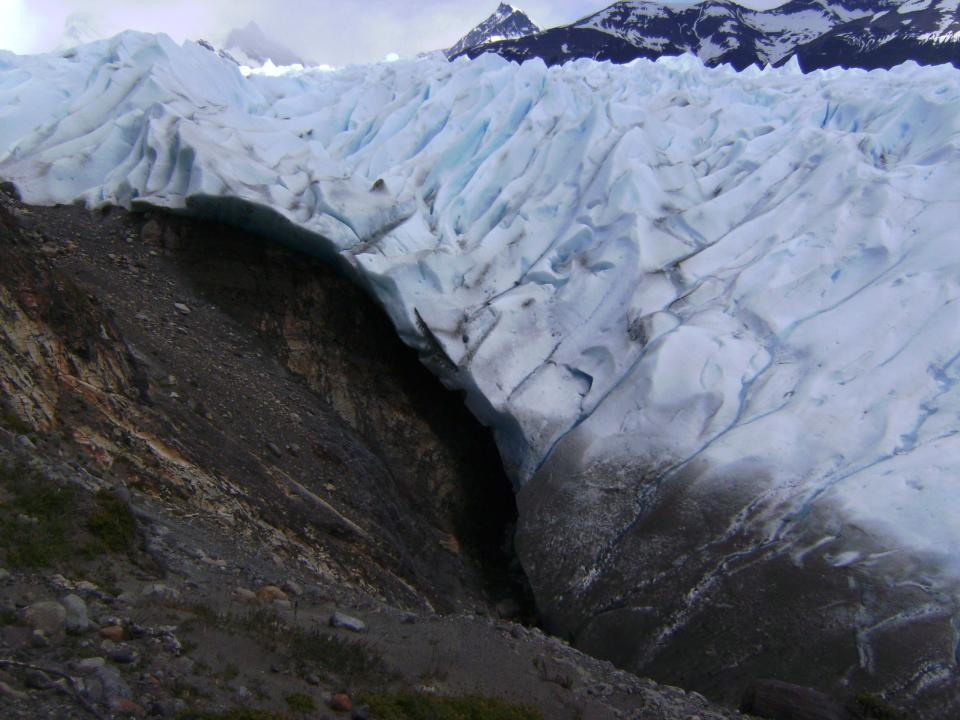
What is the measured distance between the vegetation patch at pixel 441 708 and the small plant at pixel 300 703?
12.4 inches

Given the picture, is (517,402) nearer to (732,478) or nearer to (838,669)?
(732,478)

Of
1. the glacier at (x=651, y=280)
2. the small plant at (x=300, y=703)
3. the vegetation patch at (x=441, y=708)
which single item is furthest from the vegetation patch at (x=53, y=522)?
the glacier at (x=651, y=280)

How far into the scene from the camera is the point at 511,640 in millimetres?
6566

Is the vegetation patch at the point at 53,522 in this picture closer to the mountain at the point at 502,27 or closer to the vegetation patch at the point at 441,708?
the vegetation patch at the point at 441,708

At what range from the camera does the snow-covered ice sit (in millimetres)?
9203

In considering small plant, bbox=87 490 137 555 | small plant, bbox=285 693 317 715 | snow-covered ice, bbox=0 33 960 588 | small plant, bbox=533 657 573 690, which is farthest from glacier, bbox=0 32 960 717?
small plant, bbox=87 490 137 555

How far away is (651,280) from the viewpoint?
38.0 feet

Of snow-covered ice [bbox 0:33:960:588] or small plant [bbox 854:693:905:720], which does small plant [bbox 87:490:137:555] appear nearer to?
snow-covered ice [bbox 0:33:960:588]

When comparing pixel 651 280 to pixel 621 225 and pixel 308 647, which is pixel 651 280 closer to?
pixel 621 225

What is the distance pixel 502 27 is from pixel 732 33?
20.0 meters

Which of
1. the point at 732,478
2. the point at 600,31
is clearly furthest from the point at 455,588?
the point at 600,31

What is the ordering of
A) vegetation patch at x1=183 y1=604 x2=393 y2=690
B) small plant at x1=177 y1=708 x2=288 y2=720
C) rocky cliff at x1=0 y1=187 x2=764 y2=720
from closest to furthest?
small plant at x1=177 y1=708 x2=288 y2=720, rocky cliff at x1=0 y1=187 x2=764 y2=720, vegetation patch at x1=183 y1=604 x2=393 y2=690

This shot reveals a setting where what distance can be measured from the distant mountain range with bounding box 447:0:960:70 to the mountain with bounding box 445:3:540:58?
1541 cm

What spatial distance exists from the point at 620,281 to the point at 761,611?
515cm
